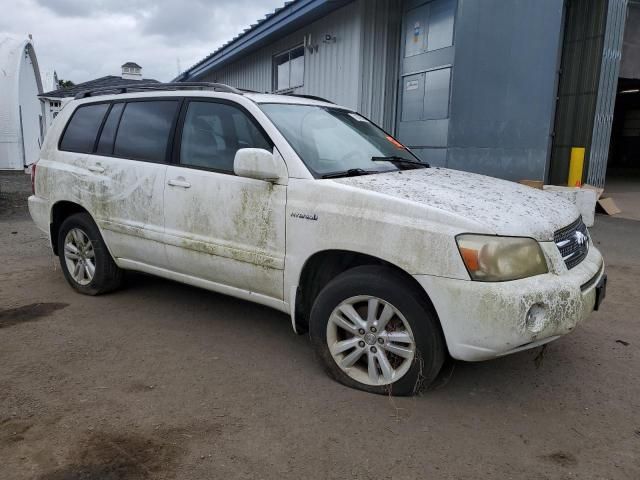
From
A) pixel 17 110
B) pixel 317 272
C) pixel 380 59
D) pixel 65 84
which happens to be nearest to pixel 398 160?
pixel 317 272

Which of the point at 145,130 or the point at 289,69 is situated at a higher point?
the point at 289,69

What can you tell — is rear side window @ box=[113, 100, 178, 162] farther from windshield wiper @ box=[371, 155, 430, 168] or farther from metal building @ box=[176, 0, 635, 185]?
metal building @ box=[176, 0, 635, 185]

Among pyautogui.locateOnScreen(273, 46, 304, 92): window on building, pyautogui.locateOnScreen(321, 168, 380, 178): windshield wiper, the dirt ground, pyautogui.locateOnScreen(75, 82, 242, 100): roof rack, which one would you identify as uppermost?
pyautogui.locateOnScreen(273, 46, 304, 92): window on building

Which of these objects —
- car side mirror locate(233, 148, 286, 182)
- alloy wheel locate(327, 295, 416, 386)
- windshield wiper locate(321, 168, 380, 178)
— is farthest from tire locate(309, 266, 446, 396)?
car side mirror locate(233, 148, 286, 182)

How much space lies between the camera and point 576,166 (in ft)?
30.8

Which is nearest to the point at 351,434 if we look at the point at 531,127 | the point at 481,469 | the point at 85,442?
the point at 481,469

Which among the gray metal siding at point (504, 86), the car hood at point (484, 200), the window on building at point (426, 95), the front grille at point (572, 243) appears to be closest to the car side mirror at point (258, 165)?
the car hood at point (484, 200)

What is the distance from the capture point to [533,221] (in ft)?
9.43

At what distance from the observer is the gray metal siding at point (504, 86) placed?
28.2 ft

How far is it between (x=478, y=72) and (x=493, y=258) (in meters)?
6.97

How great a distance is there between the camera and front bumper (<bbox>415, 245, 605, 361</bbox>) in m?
2.62

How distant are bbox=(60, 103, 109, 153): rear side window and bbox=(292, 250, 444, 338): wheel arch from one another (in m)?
2.55

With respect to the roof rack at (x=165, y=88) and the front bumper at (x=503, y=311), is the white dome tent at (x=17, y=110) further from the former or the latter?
the front bumper at (x=503, y=311)

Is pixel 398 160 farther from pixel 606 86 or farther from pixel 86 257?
pixel 606 86
